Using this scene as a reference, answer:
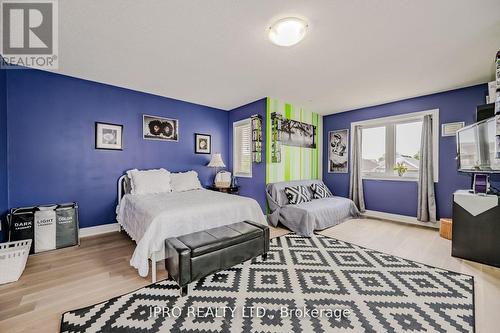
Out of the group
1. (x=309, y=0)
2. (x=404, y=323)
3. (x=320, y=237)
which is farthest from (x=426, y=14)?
(x=320, y=237)

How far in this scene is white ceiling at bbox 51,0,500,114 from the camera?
5.63 ft

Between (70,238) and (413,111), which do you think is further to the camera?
(413,111)

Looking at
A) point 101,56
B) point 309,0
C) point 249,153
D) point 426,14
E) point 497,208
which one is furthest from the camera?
point 249,153

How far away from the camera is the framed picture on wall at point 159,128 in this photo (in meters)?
3.79

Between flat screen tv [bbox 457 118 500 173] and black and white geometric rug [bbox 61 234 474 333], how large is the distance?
1327 millimetres

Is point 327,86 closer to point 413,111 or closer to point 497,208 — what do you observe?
point 413,111

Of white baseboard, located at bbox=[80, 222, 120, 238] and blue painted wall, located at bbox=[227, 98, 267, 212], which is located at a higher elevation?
blue painted wall, located at bbox=[227, 98, 267, 212]

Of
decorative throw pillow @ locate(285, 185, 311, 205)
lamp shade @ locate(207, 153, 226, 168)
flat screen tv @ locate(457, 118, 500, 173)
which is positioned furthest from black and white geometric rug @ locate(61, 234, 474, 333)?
lamp shade @ locate(207, 153, 226, 168)

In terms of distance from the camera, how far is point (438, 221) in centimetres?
368

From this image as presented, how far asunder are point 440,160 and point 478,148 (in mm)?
1246

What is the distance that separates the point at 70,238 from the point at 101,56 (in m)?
2.43

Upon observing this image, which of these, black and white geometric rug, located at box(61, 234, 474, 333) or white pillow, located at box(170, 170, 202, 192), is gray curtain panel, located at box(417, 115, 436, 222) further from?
white pillow, located at box(170, 170, 202, 192)

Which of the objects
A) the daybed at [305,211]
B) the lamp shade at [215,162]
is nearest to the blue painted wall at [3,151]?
the lamp shade at [215,162]

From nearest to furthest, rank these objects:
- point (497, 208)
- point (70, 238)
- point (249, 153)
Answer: point (497, 208)
point (70, 238)
point (249, 153)
